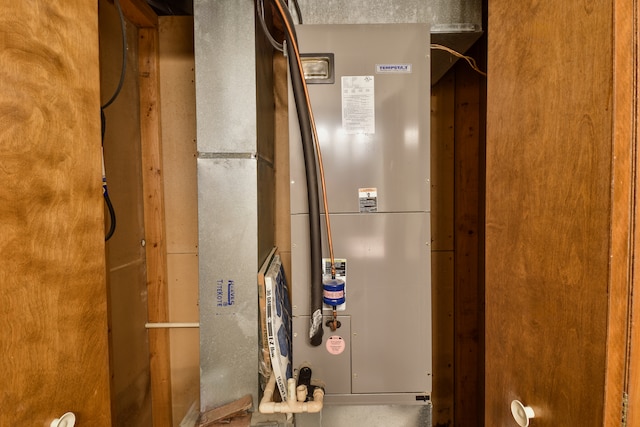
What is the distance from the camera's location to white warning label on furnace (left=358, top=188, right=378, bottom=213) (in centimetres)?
119

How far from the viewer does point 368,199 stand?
3.89ft

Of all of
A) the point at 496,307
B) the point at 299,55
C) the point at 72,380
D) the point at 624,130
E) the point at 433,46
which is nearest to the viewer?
the point at 624,130

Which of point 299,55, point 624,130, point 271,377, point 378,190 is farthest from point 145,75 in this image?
point 624,130

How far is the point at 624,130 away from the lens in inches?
19.2

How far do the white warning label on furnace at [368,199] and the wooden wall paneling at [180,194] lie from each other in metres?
1.11

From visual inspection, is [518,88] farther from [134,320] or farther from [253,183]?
[134,320]

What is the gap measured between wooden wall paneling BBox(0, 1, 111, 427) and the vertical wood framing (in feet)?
3.45

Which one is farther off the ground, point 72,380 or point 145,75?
point 145,75

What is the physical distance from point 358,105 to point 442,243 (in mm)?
1225

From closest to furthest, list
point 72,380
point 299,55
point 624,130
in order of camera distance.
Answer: point 624,130
point 72,380
point 299,55

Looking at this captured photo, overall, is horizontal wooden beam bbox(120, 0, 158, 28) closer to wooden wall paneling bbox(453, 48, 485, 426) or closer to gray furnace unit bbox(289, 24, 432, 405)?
gray furnace unit bbox(289, 24, 432, 405)

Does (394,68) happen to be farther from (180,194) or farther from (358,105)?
(180,194)

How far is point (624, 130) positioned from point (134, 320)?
2.10 metres

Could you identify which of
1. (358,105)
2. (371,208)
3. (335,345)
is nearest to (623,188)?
(371,208)
